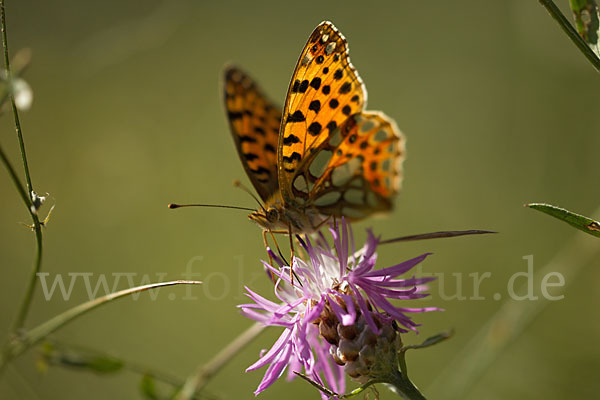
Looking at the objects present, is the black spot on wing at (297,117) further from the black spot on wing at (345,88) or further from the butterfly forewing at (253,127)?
the butterfly forewing at (253,127)

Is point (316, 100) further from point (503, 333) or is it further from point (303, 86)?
point (503, 333)

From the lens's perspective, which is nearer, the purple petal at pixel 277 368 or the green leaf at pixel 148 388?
the green leaf at pixel 148 388

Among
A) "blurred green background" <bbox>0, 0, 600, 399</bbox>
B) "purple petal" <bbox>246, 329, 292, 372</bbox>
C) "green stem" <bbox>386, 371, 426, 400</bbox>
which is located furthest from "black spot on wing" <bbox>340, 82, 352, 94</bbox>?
"blurred green background" <bbox>0, 0, 600, 399</bbox>

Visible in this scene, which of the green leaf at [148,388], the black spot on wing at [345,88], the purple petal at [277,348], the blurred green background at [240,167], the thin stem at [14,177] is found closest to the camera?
the thin stem at [14,177]

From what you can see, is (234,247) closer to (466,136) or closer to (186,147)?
(186,147)

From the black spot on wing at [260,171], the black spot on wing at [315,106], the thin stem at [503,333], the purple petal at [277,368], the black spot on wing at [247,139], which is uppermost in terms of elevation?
the black spot on wing at [315,106]

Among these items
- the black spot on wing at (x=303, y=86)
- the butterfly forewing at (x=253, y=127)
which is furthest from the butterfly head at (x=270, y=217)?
the black spot on wing at (x=303, y=86)

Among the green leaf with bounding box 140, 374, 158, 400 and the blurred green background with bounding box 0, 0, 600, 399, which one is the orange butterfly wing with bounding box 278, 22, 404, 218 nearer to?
the green leaf with bounding box 140, 374, 158, 400
